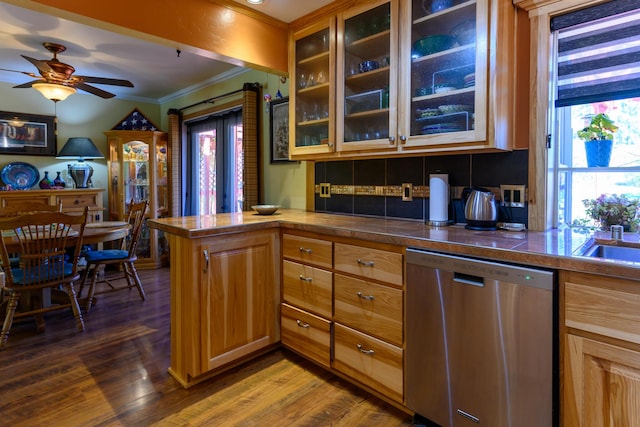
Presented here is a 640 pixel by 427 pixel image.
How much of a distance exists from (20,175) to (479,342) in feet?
16.1

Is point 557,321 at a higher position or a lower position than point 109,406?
higher

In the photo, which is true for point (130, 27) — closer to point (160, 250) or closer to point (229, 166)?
point (229, 166)

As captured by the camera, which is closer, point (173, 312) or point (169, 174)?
point (173, 312)

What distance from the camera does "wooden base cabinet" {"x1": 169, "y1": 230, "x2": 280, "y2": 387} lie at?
1890 millimetres

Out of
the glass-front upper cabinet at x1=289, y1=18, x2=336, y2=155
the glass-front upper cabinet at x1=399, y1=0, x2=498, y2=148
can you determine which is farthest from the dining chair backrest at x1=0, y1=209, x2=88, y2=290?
the glass-front upper cabinet at x1=399, y1=0, x2=498, y2=148

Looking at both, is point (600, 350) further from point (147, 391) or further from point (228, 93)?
point (228, 93)

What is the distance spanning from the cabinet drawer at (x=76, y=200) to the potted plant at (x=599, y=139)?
4758 mm

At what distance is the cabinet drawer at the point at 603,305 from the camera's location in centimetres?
108

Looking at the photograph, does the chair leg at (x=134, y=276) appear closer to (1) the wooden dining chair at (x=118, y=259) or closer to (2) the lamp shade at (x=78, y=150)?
(1) the wooden dining chair at (x=118, y=259)

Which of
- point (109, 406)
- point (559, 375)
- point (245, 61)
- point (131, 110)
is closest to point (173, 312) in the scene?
point (109, 406)

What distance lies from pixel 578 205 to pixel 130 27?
2.51 meters

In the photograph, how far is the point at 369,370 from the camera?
179 cm

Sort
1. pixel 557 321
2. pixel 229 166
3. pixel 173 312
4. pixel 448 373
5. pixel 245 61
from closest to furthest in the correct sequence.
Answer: pixel 557 321 < pixel 448 373 < pixel 173 312 < pixel 245 61 < pixel 229 166

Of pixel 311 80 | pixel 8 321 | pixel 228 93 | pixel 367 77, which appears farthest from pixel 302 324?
pixel 228 93
